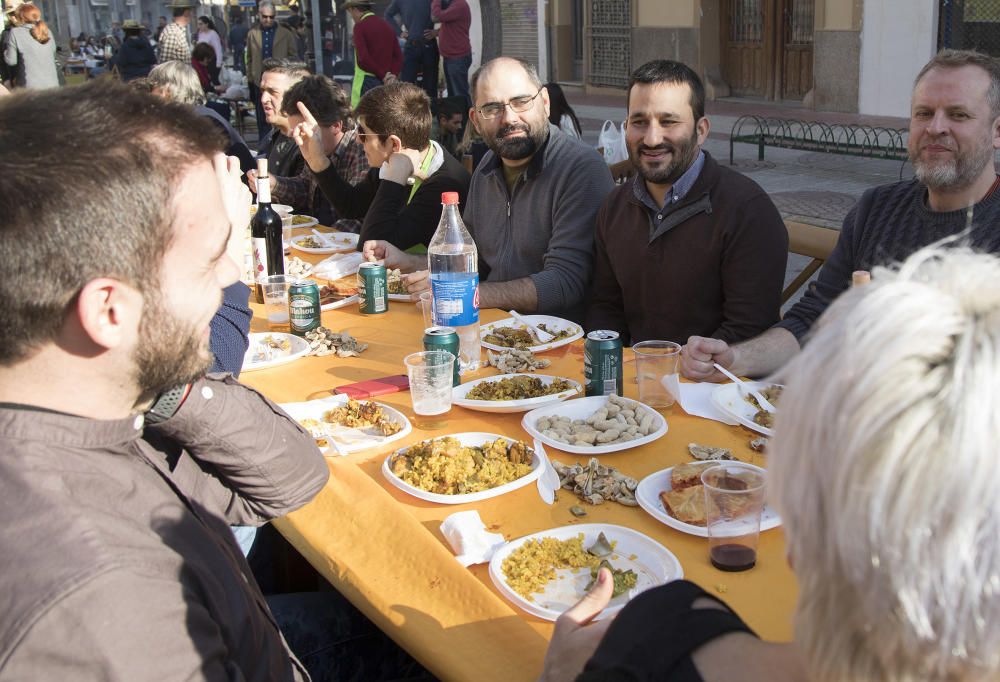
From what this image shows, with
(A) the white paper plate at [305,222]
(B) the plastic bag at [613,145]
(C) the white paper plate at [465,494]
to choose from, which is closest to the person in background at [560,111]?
(B) the plastic bag at [613,145]

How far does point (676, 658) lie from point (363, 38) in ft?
39.0

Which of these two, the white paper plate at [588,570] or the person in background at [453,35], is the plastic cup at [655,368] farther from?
the person in background at [453,35]

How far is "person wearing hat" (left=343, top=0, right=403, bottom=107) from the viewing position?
12172 mm

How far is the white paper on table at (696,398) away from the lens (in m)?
2.61

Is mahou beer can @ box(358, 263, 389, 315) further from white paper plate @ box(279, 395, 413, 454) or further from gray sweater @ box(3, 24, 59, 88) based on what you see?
gray sweater @ box(3, 24, 59, 88)

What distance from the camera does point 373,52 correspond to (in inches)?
481

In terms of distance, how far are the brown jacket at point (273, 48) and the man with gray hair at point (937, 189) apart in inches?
529

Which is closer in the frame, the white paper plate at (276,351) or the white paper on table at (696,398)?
the white paper on table at (696,398)

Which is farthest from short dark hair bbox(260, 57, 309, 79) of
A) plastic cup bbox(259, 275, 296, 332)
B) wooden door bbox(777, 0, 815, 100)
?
wooden door bbox(777, 0, 815, 100)

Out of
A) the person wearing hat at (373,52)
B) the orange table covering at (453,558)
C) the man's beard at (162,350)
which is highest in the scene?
the person wearing hat at (373,52)

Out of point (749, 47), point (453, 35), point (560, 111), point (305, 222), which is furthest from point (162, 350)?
point (749, 47)

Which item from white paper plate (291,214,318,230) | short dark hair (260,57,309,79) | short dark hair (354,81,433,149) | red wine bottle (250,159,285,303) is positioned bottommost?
white paper plate (291,214,318,230)

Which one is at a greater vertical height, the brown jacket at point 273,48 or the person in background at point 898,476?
the brown jacket at point 273,48

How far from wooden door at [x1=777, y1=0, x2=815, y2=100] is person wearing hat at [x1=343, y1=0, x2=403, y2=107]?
268 inches
